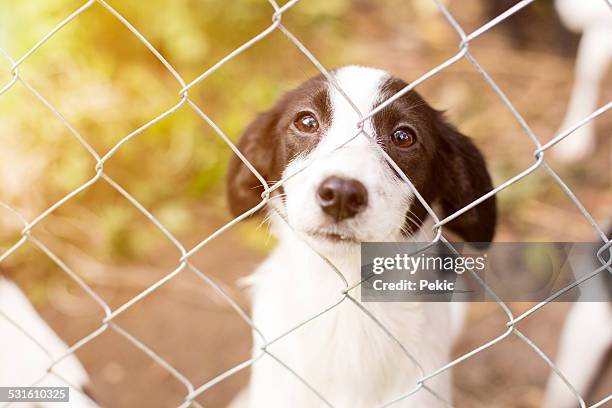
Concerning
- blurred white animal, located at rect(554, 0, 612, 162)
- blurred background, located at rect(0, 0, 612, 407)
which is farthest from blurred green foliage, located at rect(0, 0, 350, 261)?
blurred white animal, located at rect(554, 0, 612, 162)

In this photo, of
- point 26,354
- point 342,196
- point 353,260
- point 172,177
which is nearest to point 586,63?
point 172,177

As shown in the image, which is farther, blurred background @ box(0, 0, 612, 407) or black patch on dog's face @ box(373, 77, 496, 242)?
blurred background @ box(0, 0, 612, 407)

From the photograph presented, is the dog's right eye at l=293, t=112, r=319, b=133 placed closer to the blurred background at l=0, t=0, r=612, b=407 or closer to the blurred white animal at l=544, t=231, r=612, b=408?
the blurred background at l=0, t=0, r=612, b=407

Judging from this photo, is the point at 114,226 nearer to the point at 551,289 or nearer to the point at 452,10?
the point at 551,289

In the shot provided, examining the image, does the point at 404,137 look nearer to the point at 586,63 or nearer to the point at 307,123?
the point at 307,123

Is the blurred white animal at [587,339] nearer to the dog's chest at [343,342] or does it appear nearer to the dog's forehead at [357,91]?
the dog's chest at [343,342]
